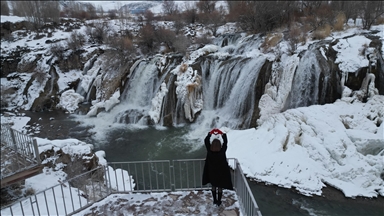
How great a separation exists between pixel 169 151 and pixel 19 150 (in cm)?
673

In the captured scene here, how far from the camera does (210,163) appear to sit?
522 cm

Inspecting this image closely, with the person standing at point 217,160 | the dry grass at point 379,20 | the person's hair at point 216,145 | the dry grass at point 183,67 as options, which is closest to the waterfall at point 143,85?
the dry grass at point 183,67

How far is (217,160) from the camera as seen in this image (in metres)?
5.13

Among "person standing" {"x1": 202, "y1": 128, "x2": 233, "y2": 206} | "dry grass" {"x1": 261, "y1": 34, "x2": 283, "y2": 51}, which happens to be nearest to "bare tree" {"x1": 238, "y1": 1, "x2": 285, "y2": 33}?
"dry grass" {"x1": 261, "y1": 34, "x2": 283, "y2": 51}

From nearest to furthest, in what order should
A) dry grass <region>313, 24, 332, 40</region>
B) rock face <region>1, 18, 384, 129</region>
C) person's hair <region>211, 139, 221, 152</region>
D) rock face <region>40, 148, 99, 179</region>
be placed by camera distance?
person's hair <region>211, 139, 221, 152</region>, rock face <region>40, 148, 99, 179</region>, rock face <region>1, 18, 384, 129</region>, dry grass <region>313, 24, 332, 40</region>

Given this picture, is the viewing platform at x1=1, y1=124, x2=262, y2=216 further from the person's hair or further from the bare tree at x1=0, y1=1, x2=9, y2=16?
the bare tree at x1=0, y1=1, x2=9, y2=16

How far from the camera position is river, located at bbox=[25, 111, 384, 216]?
333 inches

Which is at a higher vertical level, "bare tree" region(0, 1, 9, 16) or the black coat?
"bare tree" region(0, 1, 9, 16)

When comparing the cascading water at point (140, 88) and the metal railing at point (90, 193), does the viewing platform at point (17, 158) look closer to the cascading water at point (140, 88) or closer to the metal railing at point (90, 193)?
the metal railing at point (90, 193)

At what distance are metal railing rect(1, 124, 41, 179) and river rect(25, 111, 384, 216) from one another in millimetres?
5201

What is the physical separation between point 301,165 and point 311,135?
1.55m

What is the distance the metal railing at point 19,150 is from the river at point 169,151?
5.20 m

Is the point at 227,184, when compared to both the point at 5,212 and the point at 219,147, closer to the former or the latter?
the point at 219,147

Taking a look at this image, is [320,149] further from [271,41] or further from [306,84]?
[271,41]
